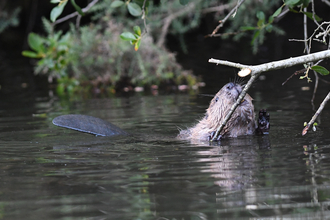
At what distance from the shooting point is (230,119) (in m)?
3.72

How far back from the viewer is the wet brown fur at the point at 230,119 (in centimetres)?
366

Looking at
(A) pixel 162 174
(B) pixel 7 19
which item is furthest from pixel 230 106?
(B) pixel 7 19

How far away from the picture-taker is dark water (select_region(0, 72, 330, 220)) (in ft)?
6.84

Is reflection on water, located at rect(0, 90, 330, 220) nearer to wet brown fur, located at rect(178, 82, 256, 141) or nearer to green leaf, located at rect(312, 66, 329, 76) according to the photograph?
wet brown fur, located at rect(178, 82, 256, 141)

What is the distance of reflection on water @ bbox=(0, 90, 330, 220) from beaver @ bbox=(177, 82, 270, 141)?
0.38 ft

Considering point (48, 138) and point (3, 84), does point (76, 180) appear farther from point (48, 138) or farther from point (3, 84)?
point (3, 84)

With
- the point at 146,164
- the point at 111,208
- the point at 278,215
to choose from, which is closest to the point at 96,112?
the point at 146,164

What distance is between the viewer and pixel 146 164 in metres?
2.96

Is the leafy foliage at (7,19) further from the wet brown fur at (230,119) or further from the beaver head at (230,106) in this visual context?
the beaver head at (230,106)

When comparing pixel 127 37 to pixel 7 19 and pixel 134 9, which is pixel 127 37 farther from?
pixel 7 19

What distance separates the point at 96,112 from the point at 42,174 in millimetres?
2694

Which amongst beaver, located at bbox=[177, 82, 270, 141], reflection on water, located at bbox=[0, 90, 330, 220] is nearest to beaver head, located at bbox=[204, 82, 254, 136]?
beaver, located at bbox=[177, 82, 270, 141]

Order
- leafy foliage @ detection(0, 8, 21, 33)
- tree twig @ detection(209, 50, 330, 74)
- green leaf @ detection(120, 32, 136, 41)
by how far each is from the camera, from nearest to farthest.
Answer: tree twig @ detection(209, 50, 330, 74)
green leaf @ detection(120, 32, 136, 41)
leafy foliage @ detection(0, 8, 21, 33)

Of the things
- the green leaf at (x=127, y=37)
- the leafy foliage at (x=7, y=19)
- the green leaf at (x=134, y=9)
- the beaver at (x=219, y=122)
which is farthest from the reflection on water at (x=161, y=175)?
the leafy foliage at (x=7, y=19)
